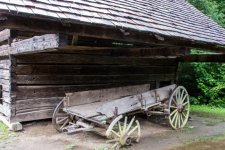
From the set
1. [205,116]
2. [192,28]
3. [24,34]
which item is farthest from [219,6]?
[24,34]

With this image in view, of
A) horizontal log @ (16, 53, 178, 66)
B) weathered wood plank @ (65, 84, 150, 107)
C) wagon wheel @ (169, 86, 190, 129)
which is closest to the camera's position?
weathered wood plank @ (65, 84, 150, 107)

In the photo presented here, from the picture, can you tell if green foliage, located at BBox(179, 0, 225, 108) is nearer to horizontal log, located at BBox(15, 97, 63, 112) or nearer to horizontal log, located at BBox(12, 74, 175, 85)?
horizontal log, located at BBox(12, 74, 175, 85)

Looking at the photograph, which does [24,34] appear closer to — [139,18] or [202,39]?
[139,18]

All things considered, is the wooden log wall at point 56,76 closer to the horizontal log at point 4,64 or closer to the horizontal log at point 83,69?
the horizontal log at point 83,69

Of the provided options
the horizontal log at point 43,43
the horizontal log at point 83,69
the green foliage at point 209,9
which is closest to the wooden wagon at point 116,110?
the horizontal log at point 83,69

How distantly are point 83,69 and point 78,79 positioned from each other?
13.0 inches

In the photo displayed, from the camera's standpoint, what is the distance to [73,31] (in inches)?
196

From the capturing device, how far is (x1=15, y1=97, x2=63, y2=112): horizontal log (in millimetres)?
8081

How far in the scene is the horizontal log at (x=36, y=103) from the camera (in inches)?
318

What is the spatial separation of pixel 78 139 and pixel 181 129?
3.17 meters

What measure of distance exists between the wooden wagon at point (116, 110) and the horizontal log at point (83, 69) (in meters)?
1.15

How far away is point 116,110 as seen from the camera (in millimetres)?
6895

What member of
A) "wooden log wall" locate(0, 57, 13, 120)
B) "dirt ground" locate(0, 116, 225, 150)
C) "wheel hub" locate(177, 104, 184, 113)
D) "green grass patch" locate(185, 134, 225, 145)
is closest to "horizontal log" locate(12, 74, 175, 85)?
"wooden log wall" locate(0, 57, 13, 120)

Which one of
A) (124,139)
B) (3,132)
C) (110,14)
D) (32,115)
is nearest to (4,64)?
(32,115)
